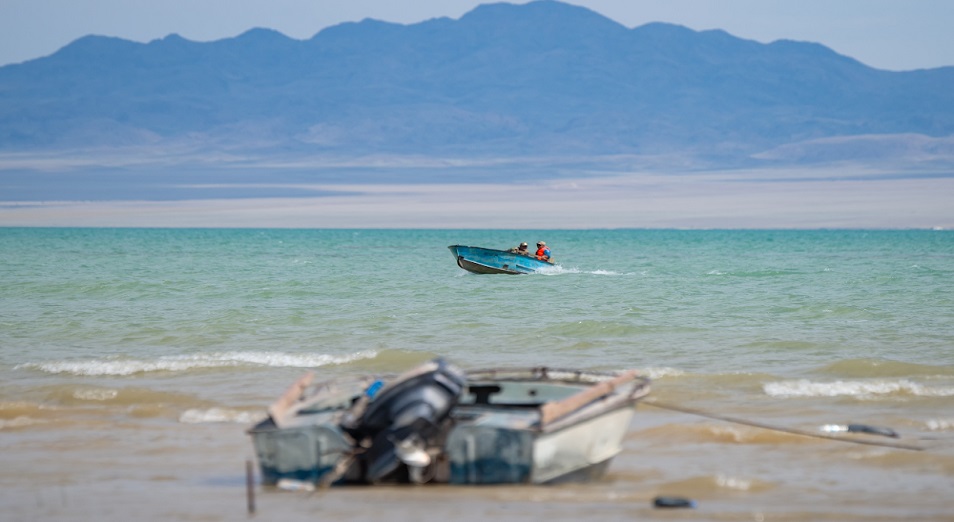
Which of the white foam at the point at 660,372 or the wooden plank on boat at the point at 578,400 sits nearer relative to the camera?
the wooden plank on boat at the point at 578,400

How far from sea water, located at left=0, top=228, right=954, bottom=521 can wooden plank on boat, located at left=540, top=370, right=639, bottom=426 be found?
611 mm

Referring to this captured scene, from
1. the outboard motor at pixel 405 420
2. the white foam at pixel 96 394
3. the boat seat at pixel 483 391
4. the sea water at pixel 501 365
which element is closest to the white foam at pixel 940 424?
the sea water at pixel 501 365

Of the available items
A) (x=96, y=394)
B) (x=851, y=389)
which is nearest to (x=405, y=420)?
(x=96, y=394)

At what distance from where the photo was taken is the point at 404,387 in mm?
9992

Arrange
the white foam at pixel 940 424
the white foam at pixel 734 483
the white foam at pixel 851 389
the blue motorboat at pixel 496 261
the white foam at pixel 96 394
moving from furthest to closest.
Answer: the blue motorboat at pixel 496 261, the white foam at pixel 96 394, the white foam at pixel 851 389, the white foam at pixel 940 424, the white foam at pixel 734 483

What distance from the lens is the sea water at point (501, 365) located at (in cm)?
1002

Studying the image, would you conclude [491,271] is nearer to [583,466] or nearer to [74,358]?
[74,358]

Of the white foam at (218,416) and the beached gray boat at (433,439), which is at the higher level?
the beached gray boat at (433,439)

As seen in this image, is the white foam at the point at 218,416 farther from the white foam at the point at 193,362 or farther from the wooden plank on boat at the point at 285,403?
the white foam at the point at 193,362

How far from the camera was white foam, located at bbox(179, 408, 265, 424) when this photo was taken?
14.2m

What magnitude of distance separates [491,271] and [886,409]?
2848 cm

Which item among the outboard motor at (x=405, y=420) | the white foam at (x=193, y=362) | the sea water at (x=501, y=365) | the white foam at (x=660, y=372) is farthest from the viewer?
the white foam at (x=193, y=362)

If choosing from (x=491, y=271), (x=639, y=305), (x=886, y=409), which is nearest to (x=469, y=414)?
(x=886, y=409)

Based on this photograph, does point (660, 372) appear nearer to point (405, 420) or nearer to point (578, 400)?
point (578, 400)
